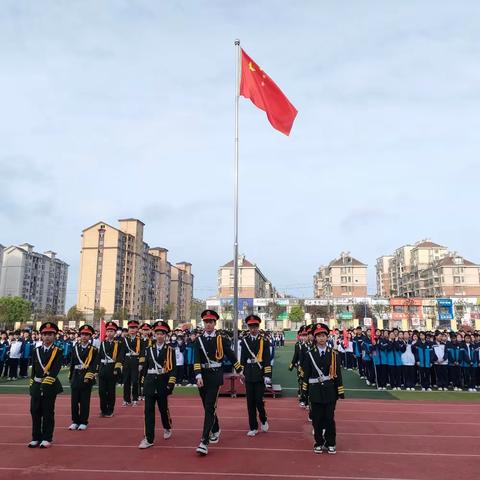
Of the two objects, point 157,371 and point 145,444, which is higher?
point 157,371

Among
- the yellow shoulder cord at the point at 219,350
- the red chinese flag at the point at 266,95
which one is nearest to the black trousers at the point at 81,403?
the yellow shoulder cord at the point at 219,350

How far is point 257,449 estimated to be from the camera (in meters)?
6.45

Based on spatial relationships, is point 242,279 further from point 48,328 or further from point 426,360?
point 48,328

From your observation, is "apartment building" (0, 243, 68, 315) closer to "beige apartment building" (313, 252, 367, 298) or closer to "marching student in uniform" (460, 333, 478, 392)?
"beige apartment building" (313, 252, 367, 298)

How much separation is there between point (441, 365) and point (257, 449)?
953cm

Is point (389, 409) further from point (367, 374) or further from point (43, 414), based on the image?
point (43, 414)

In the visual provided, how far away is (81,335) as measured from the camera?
812cm

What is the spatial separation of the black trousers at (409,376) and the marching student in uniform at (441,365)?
72cm

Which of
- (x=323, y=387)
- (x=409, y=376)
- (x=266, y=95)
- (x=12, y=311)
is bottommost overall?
(x=409, y=376)

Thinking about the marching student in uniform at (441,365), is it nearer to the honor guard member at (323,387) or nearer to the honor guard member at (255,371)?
the honor guard member at (255,371)

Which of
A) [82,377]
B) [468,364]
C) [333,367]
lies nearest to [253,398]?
[333,367]

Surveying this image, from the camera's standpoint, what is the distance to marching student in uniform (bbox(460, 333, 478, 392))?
13586 millimetres

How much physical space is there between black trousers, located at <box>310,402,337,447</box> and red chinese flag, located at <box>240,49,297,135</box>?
8.02m

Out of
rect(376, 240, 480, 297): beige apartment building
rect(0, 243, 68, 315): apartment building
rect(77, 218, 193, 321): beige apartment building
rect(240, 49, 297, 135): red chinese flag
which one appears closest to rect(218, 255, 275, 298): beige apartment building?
rect(77, 218, 193, 321): beige apartment building
